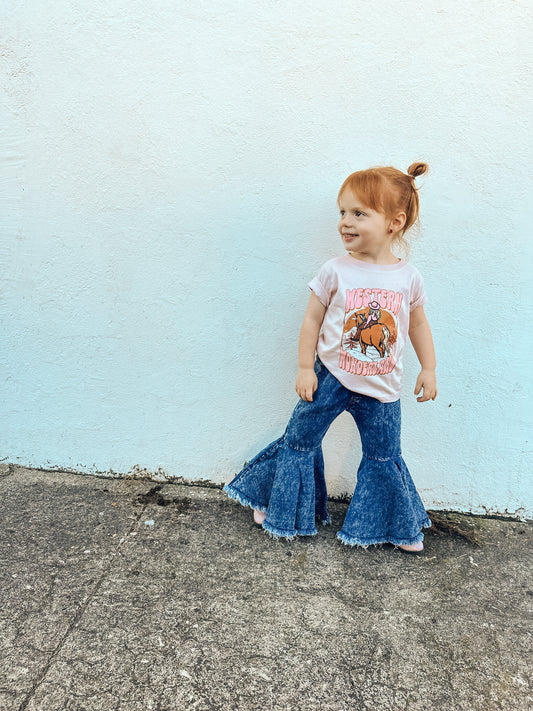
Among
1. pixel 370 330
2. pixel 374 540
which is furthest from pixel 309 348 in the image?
pixel 374 540

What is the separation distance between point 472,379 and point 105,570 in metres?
1.66

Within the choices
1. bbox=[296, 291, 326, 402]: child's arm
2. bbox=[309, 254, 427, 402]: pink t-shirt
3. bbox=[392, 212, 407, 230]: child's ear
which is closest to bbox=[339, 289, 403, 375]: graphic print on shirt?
bbox=[309, 254, 427, 402]: pink t-shirt

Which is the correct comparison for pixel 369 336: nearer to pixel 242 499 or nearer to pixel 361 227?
pixel 361 227

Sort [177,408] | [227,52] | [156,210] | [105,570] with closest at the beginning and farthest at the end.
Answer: [105,570] → [227,52] → [156,210] → [177,408]

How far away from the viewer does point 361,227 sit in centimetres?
178

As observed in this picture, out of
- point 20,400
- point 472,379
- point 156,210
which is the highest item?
point 156,210

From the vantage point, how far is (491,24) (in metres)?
1.92

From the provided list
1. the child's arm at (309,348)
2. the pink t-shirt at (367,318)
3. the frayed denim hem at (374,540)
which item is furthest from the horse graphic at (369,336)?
the frayed denim hem at (374,540)

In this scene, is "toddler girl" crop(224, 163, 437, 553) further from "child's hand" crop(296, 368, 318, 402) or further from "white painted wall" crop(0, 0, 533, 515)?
"white painted wall" crop(0, 0, 533, 515)

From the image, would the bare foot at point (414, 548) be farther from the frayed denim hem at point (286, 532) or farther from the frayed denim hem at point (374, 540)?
the frayed denim hem at point (286, 532)

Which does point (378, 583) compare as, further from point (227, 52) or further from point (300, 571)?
point (227, 52)

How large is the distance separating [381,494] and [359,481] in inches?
4.0

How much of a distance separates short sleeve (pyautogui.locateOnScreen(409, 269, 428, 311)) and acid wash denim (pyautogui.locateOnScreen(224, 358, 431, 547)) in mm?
397

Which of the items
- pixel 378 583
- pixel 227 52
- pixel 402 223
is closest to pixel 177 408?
pixel 378 583
